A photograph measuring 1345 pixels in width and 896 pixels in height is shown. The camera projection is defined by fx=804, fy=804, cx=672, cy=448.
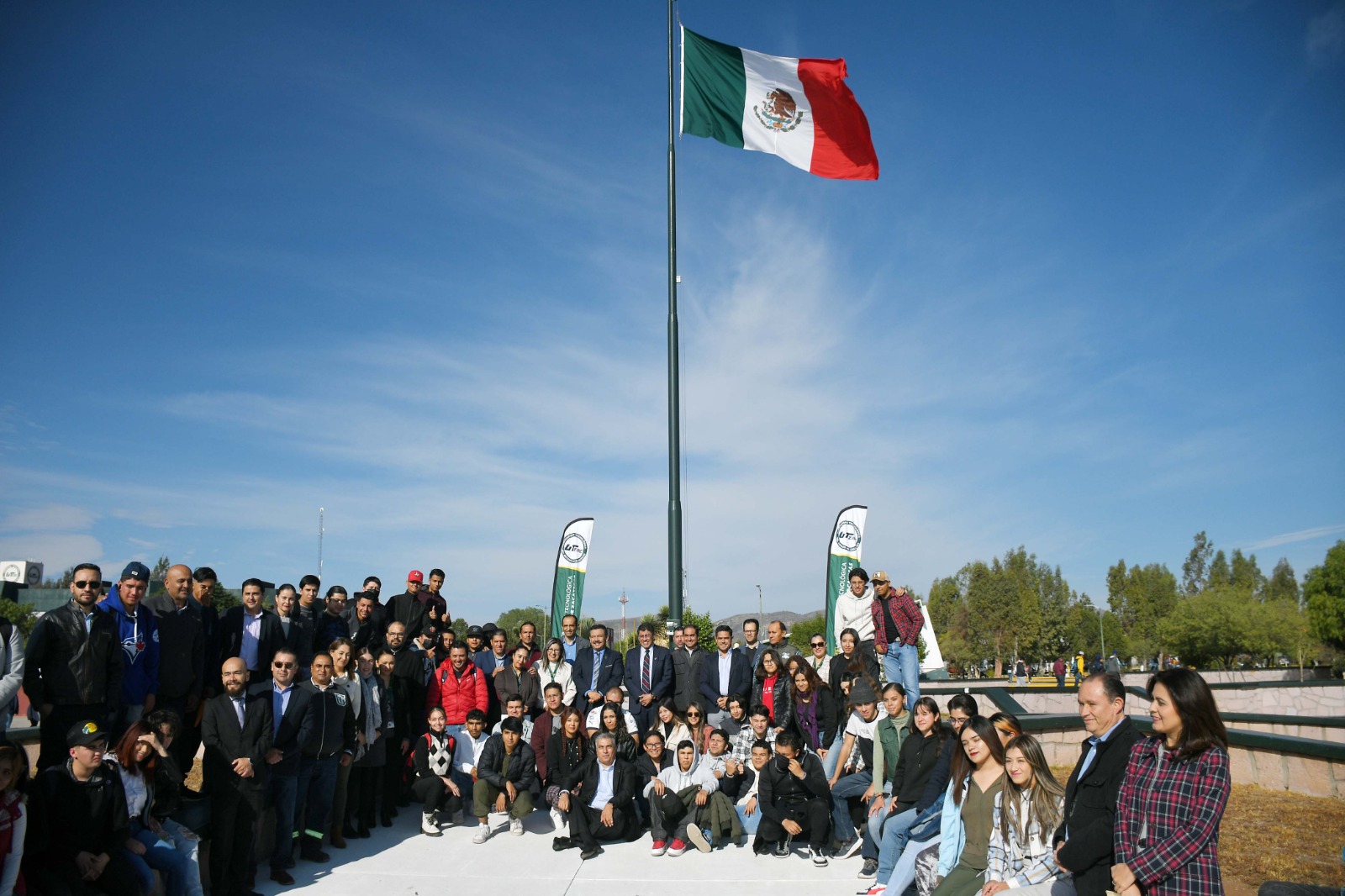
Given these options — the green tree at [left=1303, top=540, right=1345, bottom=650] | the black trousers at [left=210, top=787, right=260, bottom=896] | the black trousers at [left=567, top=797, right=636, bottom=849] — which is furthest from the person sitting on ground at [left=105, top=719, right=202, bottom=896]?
the green tree at [left=1303, top=540, right=1345, bottom=650]

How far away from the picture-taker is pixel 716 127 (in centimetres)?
1220

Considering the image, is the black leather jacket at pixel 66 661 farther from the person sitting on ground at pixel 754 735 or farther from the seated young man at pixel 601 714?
the person sitting on ground at pixel 754 735

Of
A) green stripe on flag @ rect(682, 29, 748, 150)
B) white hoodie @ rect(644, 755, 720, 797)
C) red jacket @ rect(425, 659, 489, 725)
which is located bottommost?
white hoodie @ rect(644, 755, 720, 797)

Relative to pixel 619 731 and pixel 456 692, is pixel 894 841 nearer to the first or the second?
pixel 619 731

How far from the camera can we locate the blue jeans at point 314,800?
7402mm

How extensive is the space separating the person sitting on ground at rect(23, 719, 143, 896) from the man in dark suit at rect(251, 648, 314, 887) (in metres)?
1.45

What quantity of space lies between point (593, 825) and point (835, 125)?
10.9m

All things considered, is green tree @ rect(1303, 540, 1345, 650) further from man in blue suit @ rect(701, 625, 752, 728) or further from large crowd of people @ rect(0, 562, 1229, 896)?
man in blue suit @ rect(701, 625, 752, 728)

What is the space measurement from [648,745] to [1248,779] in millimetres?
7169

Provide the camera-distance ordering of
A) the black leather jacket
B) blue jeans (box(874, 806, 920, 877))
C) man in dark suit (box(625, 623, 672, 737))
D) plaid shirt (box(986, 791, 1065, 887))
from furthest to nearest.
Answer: man in dark suit (box(625, 623, 672, 737))
blue jeans (box(874, 806, 920, 877))
the black leather jacket
plaid shirt (box(986, 791, 1065, 887))

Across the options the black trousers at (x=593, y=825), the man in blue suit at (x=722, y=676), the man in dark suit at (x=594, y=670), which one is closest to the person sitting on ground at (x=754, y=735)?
the man in blue suit at (x=722, y=676)

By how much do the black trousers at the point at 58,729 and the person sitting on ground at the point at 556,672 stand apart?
4.68m

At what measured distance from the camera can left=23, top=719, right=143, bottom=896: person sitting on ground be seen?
5.07m

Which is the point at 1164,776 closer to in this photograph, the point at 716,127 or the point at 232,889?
the point at 232,889
